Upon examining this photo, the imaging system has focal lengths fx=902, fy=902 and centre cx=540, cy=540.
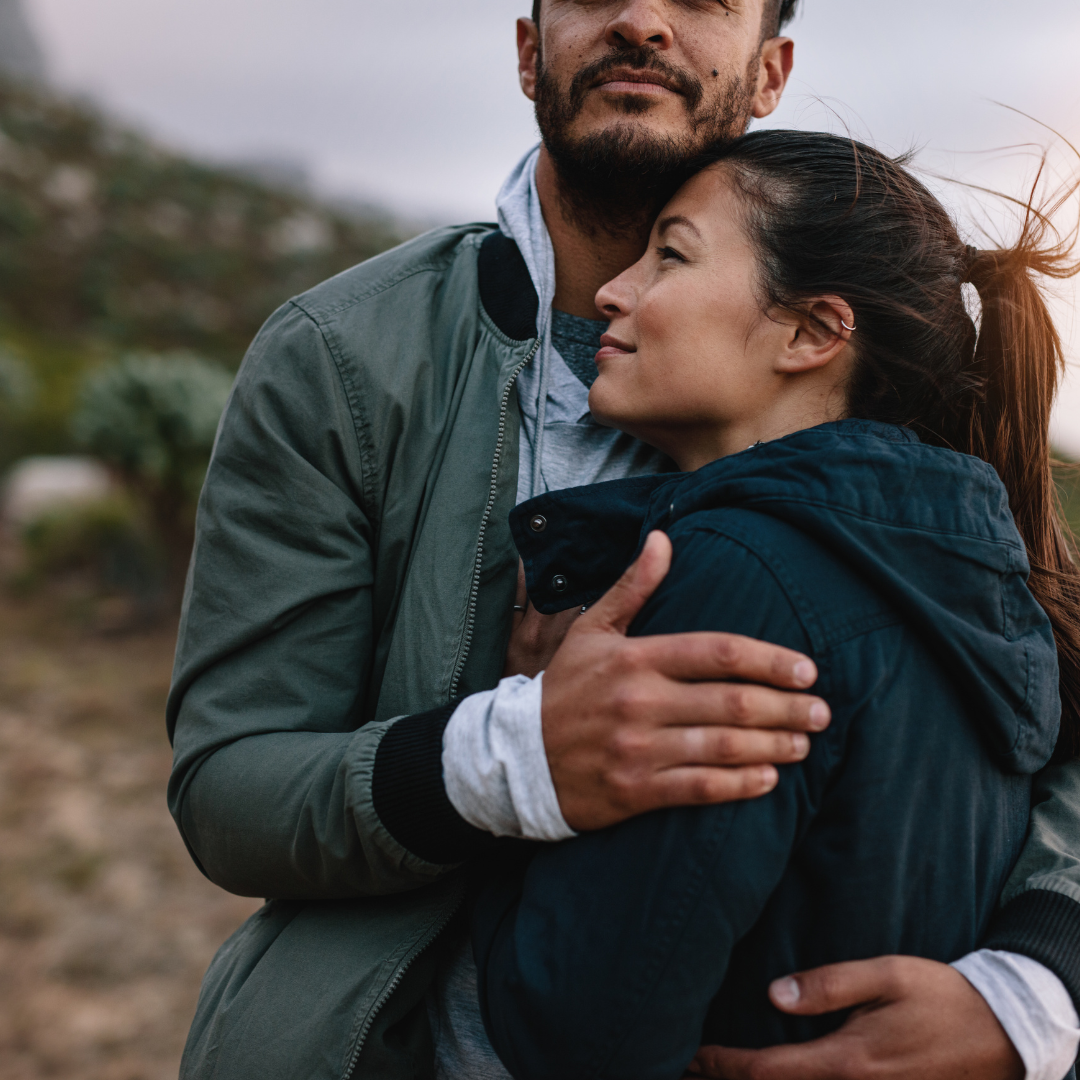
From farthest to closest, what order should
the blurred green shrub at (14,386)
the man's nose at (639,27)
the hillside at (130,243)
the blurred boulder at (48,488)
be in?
the hillside at (130,243)
the blurred green shrub at (14,386)
the blurred boulder at (48,488)
the man's nose at (639,27)

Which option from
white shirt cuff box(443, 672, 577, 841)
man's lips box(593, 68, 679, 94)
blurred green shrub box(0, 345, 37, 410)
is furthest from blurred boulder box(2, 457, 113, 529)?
white shirt cuff box(443, 672, 577, 841)

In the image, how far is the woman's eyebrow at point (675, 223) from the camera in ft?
5.46

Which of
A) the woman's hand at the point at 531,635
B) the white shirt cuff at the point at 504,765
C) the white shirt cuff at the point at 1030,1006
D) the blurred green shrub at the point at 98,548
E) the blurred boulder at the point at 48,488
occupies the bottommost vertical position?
the white shirt cuff at the point at 1030,1006

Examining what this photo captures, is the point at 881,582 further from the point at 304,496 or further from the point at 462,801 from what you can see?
the point at 304,496

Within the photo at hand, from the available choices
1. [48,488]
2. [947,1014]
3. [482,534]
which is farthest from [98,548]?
[947,1014]

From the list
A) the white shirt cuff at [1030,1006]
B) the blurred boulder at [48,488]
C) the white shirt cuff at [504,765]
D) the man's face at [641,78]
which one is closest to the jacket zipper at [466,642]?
the white shirt cuff at [504,765]

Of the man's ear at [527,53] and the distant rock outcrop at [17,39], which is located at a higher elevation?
the distant rock outcrop at [17,39]

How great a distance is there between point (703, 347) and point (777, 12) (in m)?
1.17

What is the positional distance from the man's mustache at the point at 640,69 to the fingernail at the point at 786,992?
161cm

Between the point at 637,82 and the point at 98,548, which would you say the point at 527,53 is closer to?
the point at 637,82

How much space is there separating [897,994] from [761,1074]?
21 cm

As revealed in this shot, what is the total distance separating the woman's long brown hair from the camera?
158cm

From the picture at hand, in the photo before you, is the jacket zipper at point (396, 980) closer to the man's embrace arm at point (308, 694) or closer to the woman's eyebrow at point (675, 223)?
the man's embrace arm at point (308, 694)

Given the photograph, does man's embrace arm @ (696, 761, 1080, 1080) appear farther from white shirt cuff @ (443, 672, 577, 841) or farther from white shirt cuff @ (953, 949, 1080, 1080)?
Answer: white shirt cuff @ (443, 672, 577, 841)
